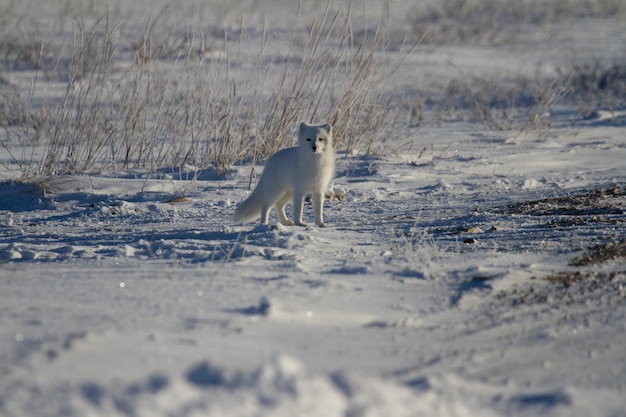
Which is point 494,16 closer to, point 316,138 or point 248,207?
point 316,138

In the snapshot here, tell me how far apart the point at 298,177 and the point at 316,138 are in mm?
319

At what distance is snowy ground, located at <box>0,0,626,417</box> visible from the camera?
235cm

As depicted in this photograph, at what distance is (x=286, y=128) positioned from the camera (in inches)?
278

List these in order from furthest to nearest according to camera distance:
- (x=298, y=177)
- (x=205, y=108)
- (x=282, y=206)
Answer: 1. (x=205, y=108)
2. (x=282, y=206)
3. (x=298, y=177)

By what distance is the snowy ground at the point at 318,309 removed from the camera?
235 centimetres

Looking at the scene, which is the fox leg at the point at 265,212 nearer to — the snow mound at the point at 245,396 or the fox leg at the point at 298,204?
the fox leg at the point at 298,204

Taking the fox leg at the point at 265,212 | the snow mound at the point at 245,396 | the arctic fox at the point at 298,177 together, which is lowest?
the snow mound at the point at 245,396

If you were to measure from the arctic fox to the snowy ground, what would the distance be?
264mm

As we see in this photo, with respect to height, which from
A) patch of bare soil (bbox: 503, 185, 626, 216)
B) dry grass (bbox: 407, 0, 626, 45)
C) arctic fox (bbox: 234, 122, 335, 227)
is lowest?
patch of bare soil (bbox: 503, 185, 626, 216)

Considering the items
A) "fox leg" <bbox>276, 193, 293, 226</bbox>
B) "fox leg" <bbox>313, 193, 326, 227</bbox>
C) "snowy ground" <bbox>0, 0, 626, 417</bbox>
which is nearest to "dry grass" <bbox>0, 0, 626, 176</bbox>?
"snowy ground" <bbox>0, 0, 626, 417</bbox>

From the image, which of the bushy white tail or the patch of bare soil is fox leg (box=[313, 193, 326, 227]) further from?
the patch of bare soil

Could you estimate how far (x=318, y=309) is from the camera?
305 centimetres

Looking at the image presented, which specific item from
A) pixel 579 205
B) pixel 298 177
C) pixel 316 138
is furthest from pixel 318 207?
pixel 579 205

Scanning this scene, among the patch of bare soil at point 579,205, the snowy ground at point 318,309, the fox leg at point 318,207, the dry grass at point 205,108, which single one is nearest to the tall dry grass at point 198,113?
the dry grass at point 205,108
